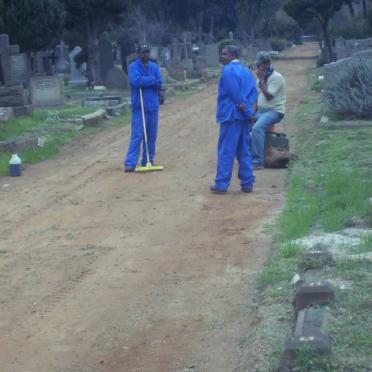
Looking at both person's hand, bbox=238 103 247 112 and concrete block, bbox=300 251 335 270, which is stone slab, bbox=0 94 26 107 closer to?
person's hand, bbox=238 103 247 112

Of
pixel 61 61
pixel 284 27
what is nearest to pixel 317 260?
pixel 61 61

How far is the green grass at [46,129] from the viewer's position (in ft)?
54.3

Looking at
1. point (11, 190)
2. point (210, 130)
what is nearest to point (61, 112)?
point (210, 130)

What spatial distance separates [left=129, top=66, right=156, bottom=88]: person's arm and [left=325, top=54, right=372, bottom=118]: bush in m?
5.78

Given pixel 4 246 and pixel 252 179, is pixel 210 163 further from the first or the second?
pixel 4 246

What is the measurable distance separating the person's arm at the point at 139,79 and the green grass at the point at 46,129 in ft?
7.53

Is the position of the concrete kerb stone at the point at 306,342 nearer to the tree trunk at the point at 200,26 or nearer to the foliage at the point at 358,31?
the foliage at the point at 358,31

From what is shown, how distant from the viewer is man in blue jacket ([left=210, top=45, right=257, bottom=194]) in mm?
12242

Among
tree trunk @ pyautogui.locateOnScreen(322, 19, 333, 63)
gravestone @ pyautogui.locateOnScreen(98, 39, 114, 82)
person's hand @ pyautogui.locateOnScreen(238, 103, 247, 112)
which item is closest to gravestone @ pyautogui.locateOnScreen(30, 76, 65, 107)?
gravestone @ pyautogui.locateOnScreen(98, 39, 114, 82)

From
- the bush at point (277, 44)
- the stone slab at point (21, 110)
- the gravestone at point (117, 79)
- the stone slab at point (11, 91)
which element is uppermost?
the stone slab at point (11, 91)

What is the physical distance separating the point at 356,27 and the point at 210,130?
3007 centimetres

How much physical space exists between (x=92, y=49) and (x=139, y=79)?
24781 millimetres

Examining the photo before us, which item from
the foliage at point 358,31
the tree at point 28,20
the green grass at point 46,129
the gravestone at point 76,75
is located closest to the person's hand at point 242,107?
the green grass at point 46,129

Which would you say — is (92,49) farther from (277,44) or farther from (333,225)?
(277,44)
